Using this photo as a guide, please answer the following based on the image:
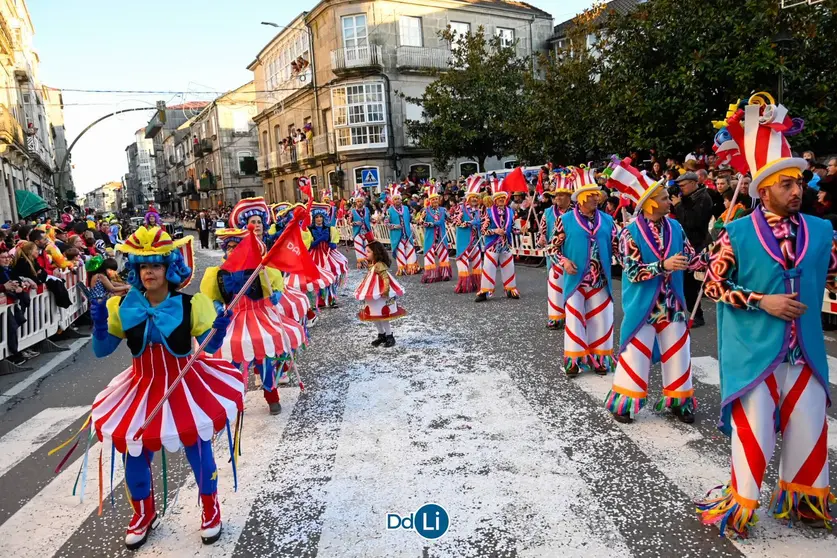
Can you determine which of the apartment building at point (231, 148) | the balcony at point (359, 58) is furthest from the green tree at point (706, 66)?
the apartment building at point (231, 148)

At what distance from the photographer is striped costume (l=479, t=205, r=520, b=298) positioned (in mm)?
10906

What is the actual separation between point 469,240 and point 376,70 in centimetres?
2242

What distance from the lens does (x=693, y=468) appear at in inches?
163

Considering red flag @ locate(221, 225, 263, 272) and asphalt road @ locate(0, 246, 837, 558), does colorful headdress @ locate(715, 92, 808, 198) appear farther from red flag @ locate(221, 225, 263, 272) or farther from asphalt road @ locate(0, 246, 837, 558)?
red flag @ locate(221, 225, 263, 272)

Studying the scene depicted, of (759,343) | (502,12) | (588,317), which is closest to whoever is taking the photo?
(759,343)

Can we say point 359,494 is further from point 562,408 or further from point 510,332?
point 510,332

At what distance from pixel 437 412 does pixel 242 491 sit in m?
1.83

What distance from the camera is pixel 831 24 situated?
12055 millimetres

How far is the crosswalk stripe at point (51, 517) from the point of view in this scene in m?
3.65

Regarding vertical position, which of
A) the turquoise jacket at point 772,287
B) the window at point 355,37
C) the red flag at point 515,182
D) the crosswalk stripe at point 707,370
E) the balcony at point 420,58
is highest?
the window at point 355,37

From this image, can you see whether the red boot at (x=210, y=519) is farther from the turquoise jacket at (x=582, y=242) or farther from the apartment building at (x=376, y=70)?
the apartment building at (x=376, y=70)

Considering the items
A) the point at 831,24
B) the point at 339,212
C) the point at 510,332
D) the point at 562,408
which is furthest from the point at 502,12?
the point at 562,408

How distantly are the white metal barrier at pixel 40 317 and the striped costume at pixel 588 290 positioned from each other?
19.1 ft

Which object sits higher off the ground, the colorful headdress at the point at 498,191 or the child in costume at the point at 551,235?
the colorful headdress at the point at 498,191
